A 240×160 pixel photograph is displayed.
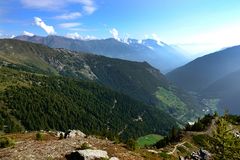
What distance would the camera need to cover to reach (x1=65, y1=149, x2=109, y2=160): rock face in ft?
133

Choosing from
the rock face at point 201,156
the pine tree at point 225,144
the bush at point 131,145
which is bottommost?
the rock face at point 201,156

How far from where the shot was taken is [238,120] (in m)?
170

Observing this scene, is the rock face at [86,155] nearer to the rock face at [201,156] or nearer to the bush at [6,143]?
the bush at [6,143]

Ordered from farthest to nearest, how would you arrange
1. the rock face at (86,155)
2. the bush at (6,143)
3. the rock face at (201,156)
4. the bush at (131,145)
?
1. the rock face at (201,156)
2. the bush at (131,145)
3. the bush at (6,143)
4. the rock face at (86,155)

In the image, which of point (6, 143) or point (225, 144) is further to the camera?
point (6, 143)

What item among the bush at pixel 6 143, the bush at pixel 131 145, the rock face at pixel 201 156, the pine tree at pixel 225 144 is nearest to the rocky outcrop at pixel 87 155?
the bush at pixel 131 145

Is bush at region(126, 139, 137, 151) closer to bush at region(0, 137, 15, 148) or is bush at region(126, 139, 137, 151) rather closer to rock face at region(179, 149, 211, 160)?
bush at region(0, 137, 15, 148)

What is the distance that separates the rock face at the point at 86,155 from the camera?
40.5 m

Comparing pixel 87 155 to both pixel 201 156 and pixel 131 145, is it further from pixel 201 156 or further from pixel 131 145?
pixel 201 156

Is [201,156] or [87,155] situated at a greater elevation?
[87,155]

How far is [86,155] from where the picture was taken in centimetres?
4066

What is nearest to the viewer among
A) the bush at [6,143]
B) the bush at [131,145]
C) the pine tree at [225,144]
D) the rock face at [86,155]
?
the rock face at [86,155]

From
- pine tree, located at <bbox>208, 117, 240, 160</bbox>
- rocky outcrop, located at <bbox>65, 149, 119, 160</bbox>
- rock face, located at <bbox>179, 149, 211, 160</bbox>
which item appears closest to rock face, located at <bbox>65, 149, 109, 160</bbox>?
rocky outcrop, located at <bbox>65, 149, 119, 160</bbox>

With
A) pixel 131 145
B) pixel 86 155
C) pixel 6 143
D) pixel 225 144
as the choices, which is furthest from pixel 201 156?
pixel 6 143
